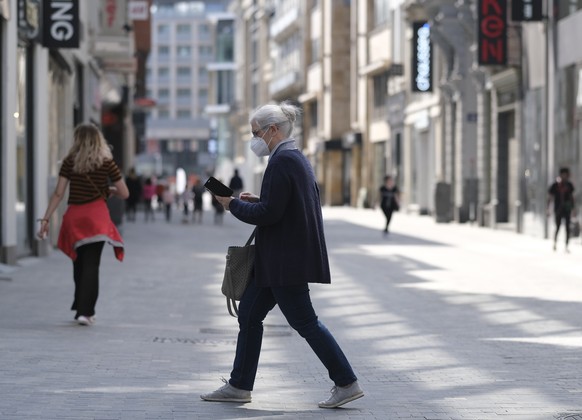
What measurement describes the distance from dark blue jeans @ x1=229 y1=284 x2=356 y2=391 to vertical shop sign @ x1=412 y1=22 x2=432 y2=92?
140 feet

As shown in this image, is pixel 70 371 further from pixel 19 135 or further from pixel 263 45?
pixel 263 45

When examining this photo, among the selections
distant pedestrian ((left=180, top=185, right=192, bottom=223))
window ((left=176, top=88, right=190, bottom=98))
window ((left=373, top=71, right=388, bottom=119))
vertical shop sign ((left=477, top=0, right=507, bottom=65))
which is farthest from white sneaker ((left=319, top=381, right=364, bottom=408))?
window ((left=176, top=88, right=190, bottom=98))

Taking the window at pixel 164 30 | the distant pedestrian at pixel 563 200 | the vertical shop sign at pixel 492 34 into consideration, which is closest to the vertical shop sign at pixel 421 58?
the vertical shop sign at pixel 492 34

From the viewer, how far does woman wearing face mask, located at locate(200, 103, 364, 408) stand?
8.13 m

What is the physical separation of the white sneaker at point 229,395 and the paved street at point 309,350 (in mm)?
49

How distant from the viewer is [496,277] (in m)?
20.3

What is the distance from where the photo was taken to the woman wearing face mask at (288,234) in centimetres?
813

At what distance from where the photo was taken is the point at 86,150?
12.9 metres

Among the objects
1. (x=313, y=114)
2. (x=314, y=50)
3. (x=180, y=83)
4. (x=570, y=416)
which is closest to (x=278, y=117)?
(x=570, y=416)

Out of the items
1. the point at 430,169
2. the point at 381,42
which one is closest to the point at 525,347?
the point at 430,169

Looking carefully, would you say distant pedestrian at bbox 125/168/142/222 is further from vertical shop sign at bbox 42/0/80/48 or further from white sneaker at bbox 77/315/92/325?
white sneaker at bbox 77/315/92/325

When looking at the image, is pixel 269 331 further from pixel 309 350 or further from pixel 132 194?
pixel 132 194

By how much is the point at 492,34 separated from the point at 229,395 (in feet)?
97.6

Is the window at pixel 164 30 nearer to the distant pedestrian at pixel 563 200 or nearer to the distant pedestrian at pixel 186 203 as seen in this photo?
the distant pedestrian at pixel 186 203
